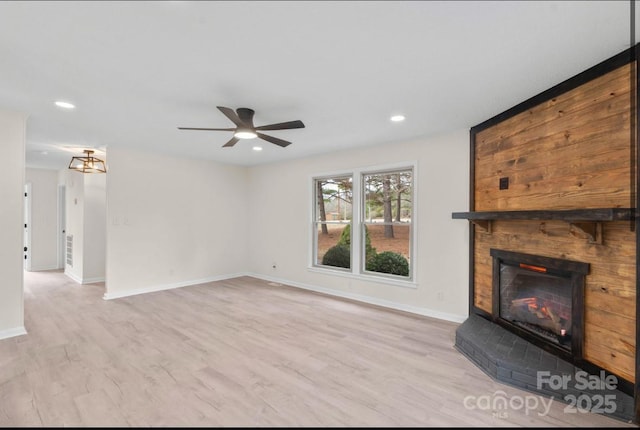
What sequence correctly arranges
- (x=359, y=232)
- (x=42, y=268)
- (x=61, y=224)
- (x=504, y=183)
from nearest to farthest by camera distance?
(x=504, y=183)
(x=359, y=232)
(x=42, y=268)
(x=61, y=224)

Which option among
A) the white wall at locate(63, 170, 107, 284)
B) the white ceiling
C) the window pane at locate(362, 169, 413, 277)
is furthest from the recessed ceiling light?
the window pane at locate(362, 169, 413, 277)

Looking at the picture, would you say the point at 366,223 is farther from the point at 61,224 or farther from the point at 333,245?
the point at 61,224

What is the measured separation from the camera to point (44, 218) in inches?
287

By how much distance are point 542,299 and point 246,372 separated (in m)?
2.85

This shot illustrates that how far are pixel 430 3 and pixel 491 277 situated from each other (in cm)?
296

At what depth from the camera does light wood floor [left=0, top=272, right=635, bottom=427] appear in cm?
206

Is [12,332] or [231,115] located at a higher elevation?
[231,115]

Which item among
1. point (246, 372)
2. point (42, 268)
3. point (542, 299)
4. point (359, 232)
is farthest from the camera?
point (42, 268)

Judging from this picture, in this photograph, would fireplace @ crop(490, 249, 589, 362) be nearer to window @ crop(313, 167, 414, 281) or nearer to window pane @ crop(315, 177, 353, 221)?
window @ crop(313, 167, 414, 281)

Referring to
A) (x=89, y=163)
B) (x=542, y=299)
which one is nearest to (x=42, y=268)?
(x=89, y=163)

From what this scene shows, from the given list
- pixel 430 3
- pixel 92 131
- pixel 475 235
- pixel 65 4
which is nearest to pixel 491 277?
pixel 475 235

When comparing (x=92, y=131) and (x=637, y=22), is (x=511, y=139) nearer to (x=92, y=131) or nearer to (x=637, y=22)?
(x=637, y=22)

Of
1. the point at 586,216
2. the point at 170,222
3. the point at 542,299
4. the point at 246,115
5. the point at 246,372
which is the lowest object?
the point at 246,372

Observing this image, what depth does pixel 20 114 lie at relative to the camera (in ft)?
10.8
